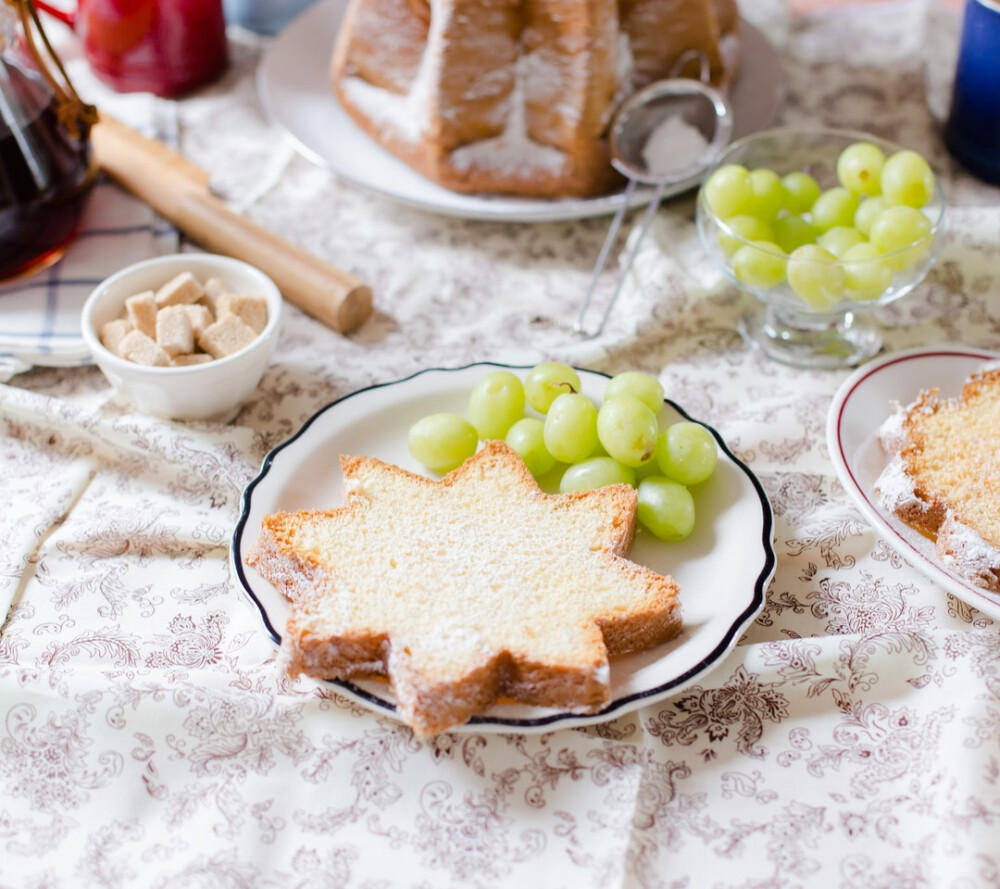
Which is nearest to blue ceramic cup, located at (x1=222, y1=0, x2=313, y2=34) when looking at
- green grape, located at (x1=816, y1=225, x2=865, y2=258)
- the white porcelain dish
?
the white porcelain dish

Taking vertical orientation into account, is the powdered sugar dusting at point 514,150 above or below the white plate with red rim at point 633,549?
above

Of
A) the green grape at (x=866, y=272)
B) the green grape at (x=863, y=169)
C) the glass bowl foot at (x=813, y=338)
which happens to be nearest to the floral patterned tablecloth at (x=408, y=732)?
the glass bowl foot at (x=813, y=338)

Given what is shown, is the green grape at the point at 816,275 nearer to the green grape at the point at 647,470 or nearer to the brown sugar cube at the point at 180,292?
the green grape at the point at 647,470

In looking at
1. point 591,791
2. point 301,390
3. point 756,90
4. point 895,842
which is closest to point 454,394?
point 301,390

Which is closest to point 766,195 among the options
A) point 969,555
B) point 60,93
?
point 969,555

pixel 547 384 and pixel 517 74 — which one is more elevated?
pixel 517 74

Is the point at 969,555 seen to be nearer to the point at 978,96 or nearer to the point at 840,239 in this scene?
the point at 840,239
